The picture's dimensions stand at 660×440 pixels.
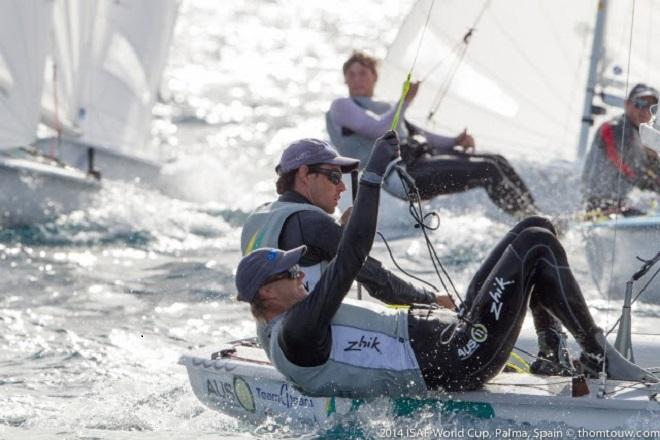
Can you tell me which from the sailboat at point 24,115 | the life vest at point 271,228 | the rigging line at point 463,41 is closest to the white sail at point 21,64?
the sailboat at point 24,115

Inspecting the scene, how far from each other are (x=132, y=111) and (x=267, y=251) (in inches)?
288

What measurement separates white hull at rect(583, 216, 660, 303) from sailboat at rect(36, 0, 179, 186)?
386 centimetres

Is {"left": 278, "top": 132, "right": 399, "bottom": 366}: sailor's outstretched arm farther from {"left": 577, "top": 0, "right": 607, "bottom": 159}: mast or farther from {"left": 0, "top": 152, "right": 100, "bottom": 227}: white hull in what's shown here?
{"left": 577, "top": 0, "right": 607, "bottom": 159}: mast

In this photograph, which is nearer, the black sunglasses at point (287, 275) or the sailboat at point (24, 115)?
the black sunglasses at point (287, 275)

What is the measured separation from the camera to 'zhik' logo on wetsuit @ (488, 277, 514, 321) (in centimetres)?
405

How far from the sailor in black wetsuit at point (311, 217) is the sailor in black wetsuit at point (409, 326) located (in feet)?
0.94

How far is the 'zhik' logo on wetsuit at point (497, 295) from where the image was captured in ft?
13.3

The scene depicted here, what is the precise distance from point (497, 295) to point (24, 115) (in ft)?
15.1

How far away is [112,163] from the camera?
1012 cm

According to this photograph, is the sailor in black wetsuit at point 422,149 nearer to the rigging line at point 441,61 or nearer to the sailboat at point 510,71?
the sailboat at point 510,71

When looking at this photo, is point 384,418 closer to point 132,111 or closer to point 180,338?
point 180,338

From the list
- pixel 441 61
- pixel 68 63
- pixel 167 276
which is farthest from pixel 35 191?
Result: pixel 441 61

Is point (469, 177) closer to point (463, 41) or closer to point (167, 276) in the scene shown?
point (463, 41)

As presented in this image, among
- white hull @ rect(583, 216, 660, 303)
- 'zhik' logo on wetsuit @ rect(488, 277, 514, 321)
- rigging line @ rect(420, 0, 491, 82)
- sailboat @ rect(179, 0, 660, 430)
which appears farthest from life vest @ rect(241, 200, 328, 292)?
rigging line @ rect(420, 0, 491, 82)
